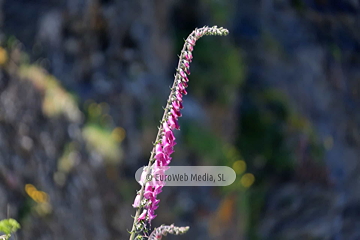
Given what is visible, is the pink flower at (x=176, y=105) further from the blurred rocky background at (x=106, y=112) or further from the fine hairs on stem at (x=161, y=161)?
the blurred rocky background at (x=106, y=112)

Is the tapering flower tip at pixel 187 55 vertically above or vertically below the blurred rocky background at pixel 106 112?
below

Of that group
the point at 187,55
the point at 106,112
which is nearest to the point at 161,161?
the point at 187,55

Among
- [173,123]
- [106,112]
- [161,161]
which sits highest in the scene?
[106,112]

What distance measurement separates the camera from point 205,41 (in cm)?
848

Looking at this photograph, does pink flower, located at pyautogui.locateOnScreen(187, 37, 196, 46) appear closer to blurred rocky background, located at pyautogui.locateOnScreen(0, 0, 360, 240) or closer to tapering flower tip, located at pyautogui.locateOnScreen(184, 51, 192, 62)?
tapering flower tip, located at pyautogui.locateOnScreen(184, 51, 192, 62)

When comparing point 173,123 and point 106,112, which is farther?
point 106,112

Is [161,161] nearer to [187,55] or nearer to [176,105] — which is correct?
[176,105]

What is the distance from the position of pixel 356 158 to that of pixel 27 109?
889 centimetres

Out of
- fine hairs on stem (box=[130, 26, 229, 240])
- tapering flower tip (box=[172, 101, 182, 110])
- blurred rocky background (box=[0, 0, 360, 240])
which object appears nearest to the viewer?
fine hairs on stem (box=[130, 26, 229, 240])

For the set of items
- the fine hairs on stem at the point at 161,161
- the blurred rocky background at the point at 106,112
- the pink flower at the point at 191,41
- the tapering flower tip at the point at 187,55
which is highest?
the blurred rocky background at the point at 106,112

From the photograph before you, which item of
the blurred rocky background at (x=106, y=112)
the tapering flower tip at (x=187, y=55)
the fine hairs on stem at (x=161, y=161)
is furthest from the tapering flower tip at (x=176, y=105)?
the blurred rocky background at (x=106, y=112)

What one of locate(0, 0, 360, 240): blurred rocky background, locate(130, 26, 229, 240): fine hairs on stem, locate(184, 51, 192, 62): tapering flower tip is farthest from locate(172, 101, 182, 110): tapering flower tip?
locate(0, 0, 360, 240): blurred rocky background

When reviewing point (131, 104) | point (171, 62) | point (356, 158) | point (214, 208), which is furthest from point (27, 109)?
point (356, 158)

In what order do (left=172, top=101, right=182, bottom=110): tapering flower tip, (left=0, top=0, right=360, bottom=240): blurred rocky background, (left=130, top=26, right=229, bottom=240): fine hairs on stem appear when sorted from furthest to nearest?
(left=0, top=0, right=360, bottom=240): blurred rocky background → (left=172, top=101, right=182, bottom=110): tapering flower tip → (left=130, top=26, right=229, bottom=240): fine hairs on stem
